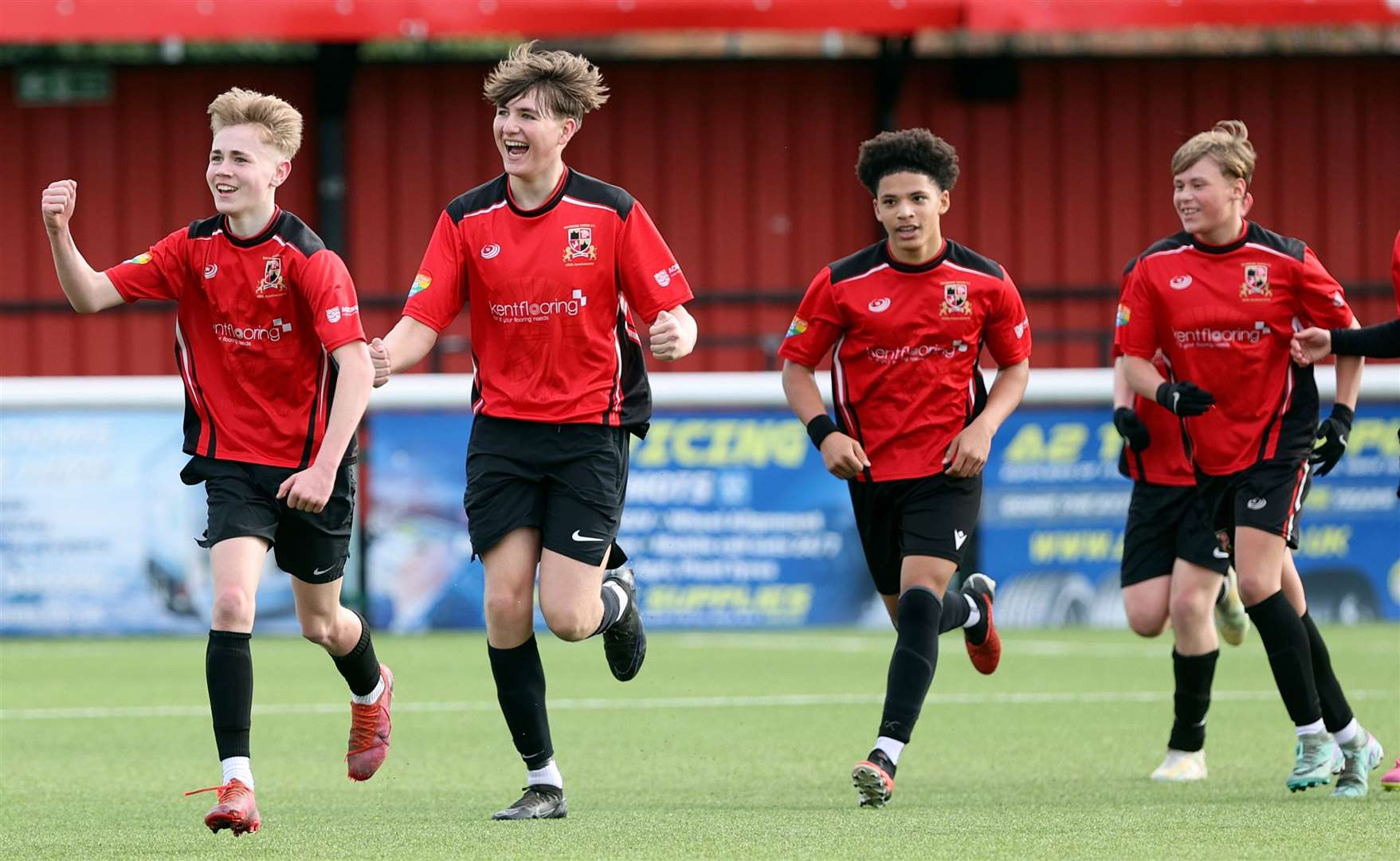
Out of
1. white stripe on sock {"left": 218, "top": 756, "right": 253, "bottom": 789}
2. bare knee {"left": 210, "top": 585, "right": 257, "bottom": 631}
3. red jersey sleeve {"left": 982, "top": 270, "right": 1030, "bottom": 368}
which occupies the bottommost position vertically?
white stripe on sock {"left": 218, "top": 756, "right": 253, "bottom": 789}

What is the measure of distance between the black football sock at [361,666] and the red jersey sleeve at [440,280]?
1060 mm

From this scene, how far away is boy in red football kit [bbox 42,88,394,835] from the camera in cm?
566

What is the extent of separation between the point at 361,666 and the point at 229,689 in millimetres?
1056

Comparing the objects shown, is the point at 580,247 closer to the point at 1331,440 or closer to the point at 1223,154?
the point at 1223,154

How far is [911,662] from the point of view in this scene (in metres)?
6.29

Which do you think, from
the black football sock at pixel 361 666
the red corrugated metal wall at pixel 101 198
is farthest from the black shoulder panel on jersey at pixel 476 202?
the red corrugated metal wall at pixel 101 198

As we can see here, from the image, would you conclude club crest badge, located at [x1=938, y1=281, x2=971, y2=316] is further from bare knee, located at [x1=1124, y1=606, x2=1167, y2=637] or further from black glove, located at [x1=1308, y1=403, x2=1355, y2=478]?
bare knee, located at [x1=1124, y1=606, x2=1167, y2=637]

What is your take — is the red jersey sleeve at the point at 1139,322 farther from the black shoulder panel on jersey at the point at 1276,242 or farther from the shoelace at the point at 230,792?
the shoelace at the point at 230,792

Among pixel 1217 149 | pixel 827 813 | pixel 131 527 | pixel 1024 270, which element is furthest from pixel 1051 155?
pixel 827 813

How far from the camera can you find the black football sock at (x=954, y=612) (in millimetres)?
6590

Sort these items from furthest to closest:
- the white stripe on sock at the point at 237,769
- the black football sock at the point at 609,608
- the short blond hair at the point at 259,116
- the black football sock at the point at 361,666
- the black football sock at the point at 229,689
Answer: the black football sock at the point at 361,666
the black football sock at the point at 609,608
the short blond hair at the point at 259,116
the black football sock at the point at 229,689
the white stripe on sock at the point at 237,769

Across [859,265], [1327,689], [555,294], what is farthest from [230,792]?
[1327,689]

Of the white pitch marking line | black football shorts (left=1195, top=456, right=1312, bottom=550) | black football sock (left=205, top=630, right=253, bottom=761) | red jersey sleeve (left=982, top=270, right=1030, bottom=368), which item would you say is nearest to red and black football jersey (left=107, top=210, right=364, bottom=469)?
black football sock (left=205, top=630, right=253, bottom=761)

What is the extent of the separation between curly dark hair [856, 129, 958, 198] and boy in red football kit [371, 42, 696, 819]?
2.77ft
